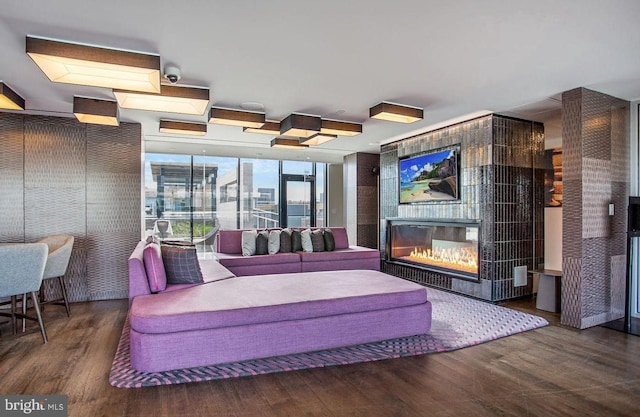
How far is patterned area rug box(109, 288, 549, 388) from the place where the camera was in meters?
2.55

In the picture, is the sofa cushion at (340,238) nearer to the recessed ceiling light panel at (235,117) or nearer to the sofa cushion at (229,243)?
the sofa cushion at (229,243)

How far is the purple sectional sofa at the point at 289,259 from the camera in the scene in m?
5.27

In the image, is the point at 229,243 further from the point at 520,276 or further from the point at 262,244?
the point at 520,276

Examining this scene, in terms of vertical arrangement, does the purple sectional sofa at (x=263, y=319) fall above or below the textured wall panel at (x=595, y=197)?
below

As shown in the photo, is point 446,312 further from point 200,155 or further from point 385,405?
point 200,155

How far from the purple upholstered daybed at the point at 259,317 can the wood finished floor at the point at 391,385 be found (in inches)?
9.2

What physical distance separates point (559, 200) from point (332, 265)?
3438 mm

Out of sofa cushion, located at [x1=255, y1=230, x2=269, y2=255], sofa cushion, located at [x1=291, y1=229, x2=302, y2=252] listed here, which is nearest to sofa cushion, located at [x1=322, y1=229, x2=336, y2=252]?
sofa cushion, located at [x1=291, y1=229, x2=302, y2=252]

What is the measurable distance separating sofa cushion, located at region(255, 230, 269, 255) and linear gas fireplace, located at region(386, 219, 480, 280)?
2268mm

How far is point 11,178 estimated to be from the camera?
14.9 ft

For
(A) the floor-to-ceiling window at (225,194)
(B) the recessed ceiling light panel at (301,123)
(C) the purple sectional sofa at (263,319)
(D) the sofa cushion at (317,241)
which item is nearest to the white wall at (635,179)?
(C) the purple sectional sofa at (263,319)

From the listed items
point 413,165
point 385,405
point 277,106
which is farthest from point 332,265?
point 385,405

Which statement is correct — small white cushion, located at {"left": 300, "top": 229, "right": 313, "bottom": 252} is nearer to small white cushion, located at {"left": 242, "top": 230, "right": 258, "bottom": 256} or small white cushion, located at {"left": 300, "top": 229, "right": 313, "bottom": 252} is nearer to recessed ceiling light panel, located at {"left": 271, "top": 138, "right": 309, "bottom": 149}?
small white cushion, located at {"left": 242, "top": 230, "right": 258, "bottom": 256}

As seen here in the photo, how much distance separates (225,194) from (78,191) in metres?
3.63
